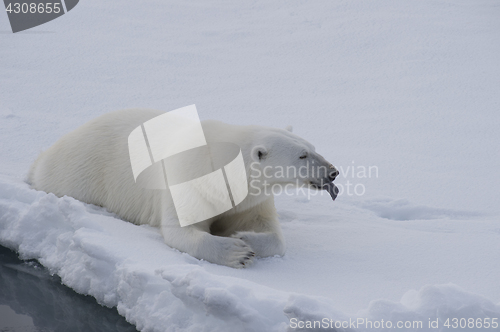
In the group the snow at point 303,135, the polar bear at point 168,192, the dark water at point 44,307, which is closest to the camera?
the snow at point 303,135

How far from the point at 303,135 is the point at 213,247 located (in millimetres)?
3131

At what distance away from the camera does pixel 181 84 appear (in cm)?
766

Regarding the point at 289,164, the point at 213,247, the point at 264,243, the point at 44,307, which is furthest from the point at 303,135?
the point at 44,307

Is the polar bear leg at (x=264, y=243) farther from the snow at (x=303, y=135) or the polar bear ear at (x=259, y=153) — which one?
the polar bear ear at (x=259, y=153)

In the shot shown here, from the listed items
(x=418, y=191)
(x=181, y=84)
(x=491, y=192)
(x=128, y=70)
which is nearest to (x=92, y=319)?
(x=418, y=191)

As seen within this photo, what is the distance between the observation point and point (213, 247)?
10.3ft

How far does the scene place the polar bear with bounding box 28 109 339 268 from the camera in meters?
3.27

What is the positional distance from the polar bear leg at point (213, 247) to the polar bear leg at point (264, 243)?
104 millimetres

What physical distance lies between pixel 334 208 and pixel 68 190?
209 cm

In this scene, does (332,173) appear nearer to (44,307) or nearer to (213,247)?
(213,247)

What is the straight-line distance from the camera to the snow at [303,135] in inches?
103

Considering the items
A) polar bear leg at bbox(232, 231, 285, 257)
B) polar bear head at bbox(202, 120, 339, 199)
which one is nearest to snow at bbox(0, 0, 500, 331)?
polar bear leg at bbox(232, 231, 285, 257)

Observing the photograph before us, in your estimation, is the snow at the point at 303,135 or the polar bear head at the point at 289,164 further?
the polar bear head at the point at 289,164

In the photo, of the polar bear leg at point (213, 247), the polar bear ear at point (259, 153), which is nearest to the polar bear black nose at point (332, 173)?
the polar bear ear at point (259, 153)
